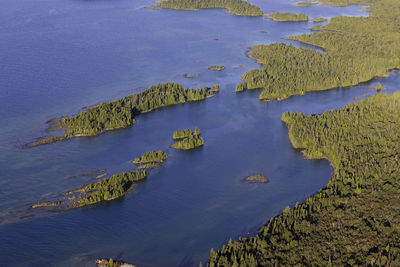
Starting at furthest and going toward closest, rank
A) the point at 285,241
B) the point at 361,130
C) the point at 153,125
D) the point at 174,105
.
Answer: the point at 174,105 → the point at 153,125 → the point at 361,130 → the point at 285,241

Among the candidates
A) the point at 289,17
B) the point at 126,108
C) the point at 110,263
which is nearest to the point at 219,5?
the point at 289,17

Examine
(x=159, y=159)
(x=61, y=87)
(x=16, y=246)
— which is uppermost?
(x=61, y=87)

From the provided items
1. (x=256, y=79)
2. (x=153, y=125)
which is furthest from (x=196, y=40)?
(x=153, y=125)

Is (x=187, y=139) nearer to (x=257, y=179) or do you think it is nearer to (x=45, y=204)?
(x=257, y=179)

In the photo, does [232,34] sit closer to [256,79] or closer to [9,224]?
[256,79]

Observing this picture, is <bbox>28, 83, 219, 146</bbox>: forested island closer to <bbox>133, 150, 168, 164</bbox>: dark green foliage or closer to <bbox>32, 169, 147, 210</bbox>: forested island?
<bbox>133, 150, 168, 164</bbox>: dark green foliage

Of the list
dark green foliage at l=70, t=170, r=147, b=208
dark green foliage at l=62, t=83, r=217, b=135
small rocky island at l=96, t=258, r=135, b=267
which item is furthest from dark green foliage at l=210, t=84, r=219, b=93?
small rocky island at l=96, t=258, r=135, b=267
